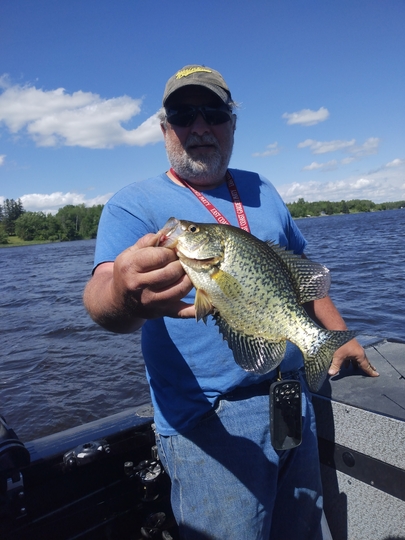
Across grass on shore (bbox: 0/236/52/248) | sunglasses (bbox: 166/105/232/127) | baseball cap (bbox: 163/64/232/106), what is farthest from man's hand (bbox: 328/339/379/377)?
grass on shore (bbox: 0/236/52/248)

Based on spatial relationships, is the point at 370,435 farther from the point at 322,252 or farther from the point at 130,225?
the point at 322,252

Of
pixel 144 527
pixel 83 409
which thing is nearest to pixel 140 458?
pixel 144 527

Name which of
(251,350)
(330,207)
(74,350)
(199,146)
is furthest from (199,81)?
(330,207)

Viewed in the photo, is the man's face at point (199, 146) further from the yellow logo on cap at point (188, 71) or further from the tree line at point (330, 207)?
the tree line at point (330, 207)

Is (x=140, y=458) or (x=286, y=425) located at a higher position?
(x=286, y=425)

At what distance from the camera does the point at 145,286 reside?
73.5 inches

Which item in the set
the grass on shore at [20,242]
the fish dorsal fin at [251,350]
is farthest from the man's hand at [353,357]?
the grass on shore at [20,242]

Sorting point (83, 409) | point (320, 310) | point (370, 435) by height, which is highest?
point (320, 310)

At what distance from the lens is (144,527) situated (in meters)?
3.43

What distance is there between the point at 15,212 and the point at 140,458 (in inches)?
5760

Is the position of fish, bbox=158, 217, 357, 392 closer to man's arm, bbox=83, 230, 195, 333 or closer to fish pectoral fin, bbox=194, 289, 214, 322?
fish pectoral fin, bbox=194, 289, 214, 322

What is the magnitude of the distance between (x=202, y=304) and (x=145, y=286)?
34cm

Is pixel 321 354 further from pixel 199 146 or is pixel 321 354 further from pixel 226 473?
pixel 199 146

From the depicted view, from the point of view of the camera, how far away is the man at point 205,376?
258 cm
